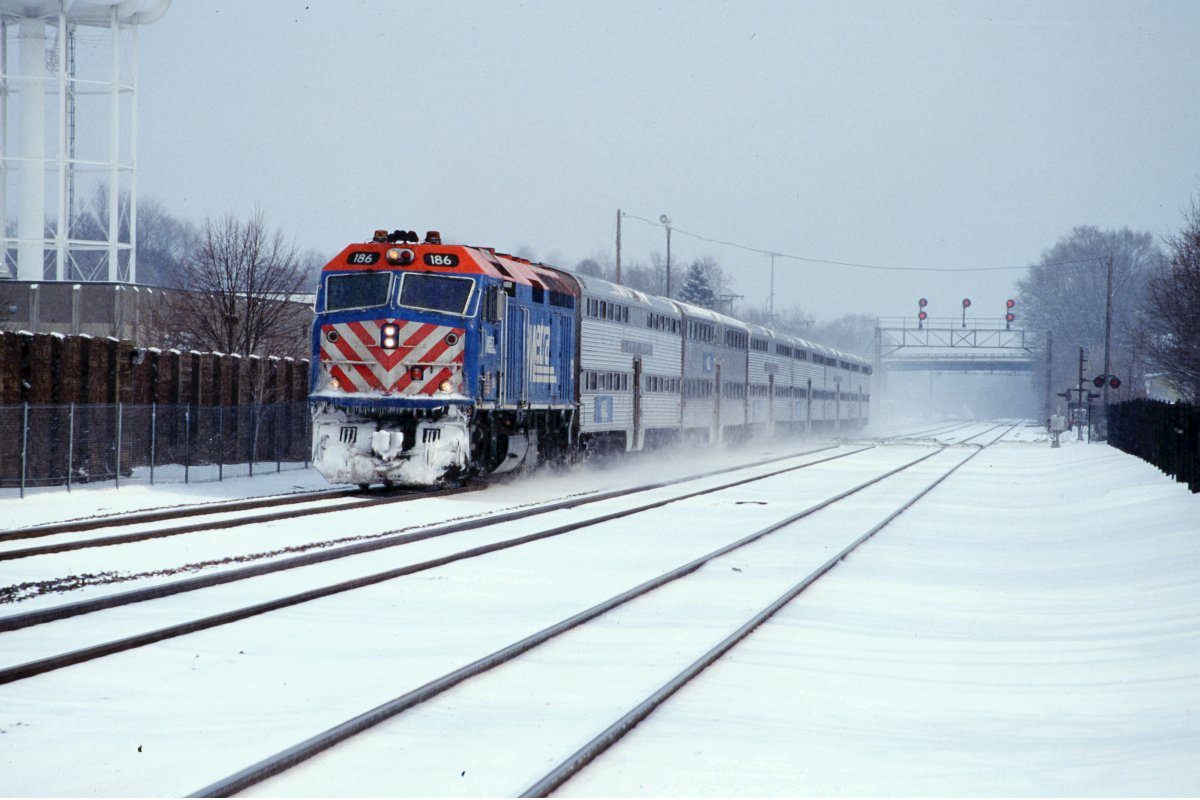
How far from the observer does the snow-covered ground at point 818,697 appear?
20.4 feet

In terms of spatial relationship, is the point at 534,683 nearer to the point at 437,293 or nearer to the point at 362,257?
the point at 437,293

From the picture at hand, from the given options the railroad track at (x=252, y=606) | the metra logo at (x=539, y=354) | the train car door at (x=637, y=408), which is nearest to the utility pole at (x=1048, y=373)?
the train car door at (x=637, y=408)

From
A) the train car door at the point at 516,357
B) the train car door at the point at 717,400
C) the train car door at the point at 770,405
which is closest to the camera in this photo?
the train car door at the point at 516,357

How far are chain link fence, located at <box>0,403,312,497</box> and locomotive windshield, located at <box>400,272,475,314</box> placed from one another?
5463 millimetres

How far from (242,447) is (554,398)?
284 inches

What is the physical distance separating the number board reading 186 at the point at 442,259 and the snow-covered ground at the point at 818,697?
8.45 meters

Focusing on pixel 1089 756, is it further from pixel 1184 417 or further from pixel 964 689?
pixel 1184 417

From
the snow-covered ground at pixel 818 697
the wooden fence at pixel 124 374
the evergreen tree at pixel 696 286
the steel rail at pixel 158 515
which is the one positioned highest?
the evergreen tree at pixel 696 286

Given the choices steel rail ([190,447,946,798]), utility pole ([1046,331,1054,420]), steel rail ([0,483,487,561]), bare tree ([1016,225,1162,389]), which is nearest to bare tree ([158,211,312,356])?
steel rail ([0,483,487,561])

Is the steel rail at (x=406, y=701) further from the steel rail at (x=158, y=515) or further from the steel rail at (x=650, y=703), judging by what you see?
the steel rail at (x=158, y=515)

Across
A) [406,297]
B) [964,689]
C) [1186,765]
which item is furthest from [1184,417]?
[1186,765]

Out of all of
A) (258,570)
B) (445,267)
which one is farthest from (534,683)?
(445,267)

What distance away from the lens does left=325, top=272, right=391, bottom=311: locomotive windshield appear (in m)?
21.4

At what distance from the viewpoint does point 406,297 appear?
69.7 feet
